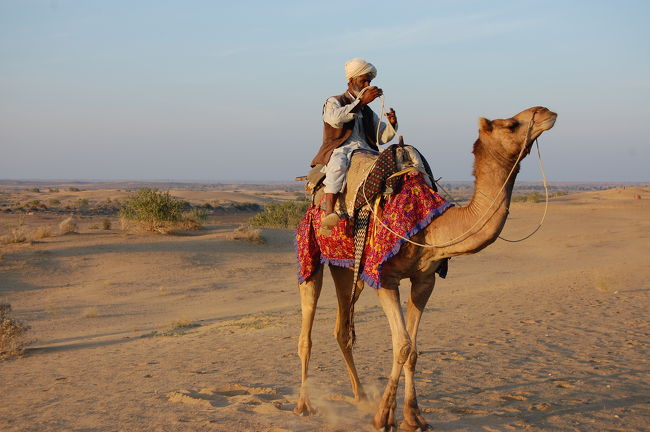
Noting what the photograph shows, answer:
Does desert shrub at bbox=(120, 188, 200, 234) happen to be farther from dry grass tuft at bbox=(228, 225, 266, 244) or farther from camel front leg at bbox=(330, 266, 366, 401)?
camel front leg at bbox=(330, 266, 366, 401)

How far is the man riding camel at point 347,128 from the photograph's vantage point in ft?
20.2

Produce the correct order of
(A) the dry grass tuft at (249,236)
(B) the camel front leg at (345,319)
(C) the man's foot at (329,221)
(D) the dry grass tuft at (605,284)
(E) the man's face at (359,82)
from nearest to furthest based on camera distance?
(C) the man's foot at (329,221), (E) the man's face at (359,82), (B) the camel front leg at (345,319), (D) the dry grass tuft at (605,284), (A) the dry grass tuft at (249,236)

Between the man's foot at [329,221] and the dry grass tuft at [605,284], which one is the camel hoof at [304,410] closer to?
the man's foot at [329,221]

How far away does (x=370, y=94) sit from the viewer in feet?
20.5

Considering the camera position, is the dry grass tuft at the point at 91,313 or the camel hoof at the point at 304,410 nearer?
the camel hoof at the point at 304,410

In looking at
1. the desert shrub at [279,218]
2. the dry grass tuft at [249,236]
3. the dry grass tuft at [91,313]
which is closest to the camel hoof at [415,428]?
the dry grass tuft at [91,313]

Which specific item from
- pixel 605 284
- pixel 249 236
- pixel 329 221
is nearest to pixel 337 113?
pixel 329 221

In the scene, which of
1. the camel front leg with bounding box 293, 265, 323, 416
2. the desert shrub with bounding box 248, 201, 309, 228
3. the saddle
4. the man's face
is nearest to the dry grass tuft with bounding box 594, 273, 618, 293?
the camel front leg with bounding box 293, 265, 323, 416

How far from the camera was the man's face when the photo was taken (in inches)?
256

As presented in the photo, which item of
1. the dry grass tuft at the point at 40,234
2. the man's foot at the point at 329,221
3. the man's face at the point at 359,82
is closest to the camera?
the man's foot at the point at 329,221

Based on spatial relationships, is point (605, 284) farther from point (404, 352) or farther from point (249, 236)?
point (249, 236)

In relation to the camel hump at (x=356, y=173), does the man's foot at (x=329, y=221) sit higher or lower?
lower

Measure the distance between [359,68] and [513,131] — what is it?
6.41 ft

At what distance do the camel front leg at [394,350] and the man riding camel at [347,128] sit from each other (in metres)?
0.89
